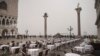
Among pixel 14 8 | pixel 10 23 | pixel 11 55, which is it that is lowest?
pixel 11 55

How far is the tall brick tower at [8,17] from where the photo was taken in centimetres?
4834

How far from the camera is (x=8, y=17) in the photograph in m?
51.9

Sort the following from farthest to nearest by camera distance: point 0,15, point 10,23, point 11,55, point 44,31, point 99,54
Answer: point 44,31, point 10,23, point 0,15, point 11,55, point 99,54

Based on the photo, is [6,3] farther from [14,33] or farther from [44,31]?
[44,31]

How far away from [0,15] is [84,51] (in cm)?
4023

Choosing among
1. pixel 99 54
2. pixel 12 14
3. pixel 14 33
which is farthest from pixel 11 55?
pixel 12 14

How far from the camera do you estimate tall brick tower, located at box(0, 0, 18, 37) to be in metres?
48.3

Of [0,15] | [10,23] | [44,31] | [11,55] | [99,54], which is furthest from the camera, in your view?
[44,31]

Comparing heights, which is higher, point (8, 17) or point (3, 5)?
A: point (3, 5)

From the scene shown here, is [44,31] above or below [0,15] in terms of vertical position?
below

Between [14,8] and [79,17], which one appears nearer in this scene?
[14,8]

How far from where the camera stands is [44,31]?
64.2m

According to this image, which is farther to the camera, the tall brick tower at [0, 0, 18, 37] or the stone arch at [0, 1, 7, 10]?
the stone arch at [0, 1, 7, 10]

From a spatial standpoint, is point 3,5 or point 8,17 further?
point 8,17
